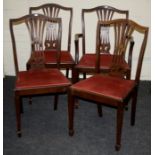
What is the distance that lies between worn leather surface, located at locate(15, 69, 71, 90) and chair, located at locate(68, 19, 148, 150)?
0.15m

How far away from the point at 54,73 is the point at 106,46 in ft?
2.35

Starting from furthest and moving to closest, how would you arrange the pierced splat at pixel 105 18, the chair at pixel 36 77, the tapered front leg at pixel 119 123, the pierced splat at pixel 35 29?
the pierced splat at pixel 105 18
the pierced splat at pixel 35 29
the chair at pixel 36 77
the tapered front leg at pixel 119 123

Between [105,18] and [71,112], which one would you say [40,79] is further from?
[105,18]

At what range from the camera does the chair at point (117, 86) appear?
183 centimetres

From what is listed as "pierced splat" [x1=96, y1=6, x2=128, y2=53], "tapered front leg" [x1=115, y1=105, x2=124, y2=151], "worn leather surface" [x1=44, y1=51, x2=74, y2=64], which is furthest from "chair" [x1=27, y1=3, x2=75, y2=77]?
"tapered front leg" [x1=115, y1=105, x2=124, y2=151]

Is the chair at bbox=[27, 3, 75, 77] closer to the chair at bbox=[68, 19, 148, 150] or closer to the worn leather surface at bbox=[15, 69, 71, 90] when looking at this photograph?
the worn leather surface at bbox=[15, 69, 71, 90]

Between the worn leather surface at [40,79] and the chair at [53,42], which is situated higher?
the chair at [53,42]

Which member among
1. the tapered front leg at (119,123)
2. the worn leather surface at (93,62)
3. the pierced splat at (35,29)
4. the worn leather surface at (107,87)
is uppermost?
the pierced splat at (35,29)

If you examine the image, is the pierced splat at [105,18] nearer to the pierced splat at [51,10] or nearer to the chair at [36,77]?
the pierced splat at [51,10]

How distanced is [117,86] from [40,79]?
645 mm

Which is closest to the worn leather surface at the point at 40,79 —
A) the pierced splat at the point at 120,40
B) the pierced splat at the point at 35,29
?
the pierced splat at the point at 35,29

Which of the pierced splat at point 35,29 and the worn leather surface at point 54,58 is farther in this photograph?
the worn leather surface at point 54,58

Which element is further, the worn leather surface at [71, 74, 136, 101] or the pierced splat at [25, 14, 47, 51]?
the pierced splat at [25, 14, 47, 51]

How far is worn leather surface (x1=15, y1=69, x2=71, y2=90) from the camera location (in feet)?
6.59
